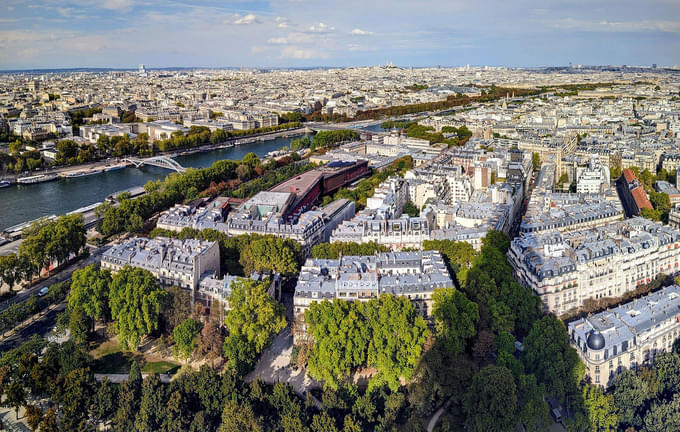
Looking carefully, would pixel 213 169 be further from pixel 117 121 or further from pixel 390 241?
pixel 117 121

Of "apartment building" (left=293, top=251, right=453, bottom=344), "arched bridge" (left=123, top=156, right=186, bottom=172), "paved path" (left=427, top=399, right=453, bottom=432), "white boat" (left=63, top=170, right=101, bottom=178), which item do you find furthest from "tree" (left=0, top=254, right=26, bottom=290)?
"arched bridge" (left=123, top=156, right=186, bottom=172)

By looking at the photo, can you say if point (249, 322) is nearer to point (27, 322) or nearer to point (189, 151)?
point (27, 322)

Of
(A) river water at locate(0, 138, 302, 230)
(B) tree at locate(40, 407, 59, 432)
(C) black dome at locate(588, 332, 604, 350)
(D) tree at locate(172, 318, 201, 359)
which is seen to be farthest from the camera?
(A) river water at locate(0, 138, 302, 230)

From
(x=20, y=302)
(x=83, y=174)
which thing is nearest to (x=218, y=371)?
(x=20, y=302)

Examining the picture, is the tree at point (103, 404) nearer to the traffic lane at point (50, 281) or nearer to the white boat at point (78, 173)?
the traffic lane at point (50, 281)

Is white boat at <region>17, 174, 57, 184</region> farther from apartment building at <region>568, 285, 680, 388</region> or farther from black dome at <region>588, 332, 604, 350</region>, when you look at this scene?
black dome at <region>588, 332, 604, 350</region>

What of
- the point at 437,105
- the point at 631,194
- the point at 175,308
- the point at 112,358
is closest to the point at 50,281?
the point at 112,358

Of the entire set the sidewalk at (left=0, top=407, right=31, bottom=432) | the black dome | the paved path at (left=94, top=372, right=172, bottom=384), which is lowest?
the sidewalk at (left=0, top=407, right=31, bottom=432)
